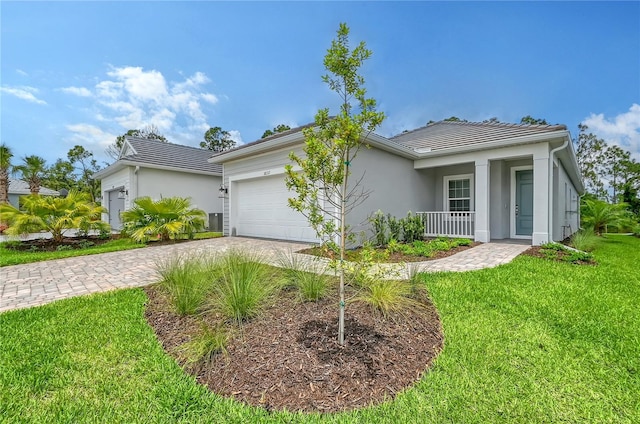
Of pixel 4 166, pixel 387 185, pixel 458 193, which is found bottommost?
pixel 458 193

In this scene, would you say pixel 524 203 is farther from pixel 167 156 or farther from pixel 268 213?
pixel 167 156

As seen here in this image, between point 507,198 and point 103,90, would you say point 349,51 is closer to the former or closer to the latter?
point 507,198

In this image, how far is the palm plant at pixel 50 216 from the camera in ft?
29.0

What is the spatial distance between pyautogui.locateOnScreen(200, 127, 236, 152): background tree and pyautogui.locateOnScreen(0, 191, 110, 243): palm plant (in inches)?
901

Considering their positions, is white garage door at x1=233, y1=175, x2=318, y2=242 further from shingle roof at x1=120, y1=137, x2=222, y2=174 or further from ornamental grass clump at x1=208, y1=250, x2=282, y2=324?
ornamental grass clump at x1=208, y1=250, x2=282, y2=324

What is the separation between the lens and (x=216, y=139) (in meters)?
31.8

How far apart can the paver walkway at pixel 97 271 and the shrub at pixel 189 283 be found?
2.60 feet

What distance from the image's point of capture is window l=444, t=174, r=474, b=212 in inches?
416

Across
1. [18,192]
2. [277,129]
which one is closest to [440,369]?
[277,129]

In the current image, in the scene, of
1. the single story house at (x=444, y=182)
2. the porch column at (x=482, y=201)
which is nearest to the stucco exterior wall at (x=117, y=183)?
the single story house at (x=444, y=182)

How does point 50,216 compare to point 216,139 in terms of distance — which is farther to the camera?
point 216,139

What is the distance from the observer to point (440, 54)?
35.7 feet

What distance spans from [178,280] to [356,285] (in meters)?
2.41

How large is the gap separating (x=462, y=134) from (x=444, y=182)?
188 centimetres
